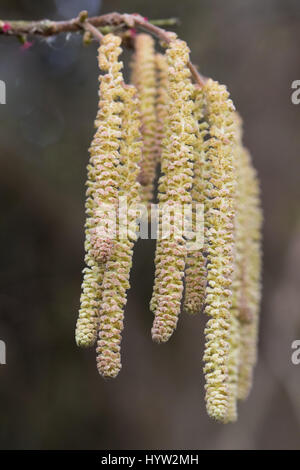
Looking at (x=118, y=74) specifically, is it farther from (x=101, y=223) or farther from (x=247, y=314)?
(x=247, y=314)

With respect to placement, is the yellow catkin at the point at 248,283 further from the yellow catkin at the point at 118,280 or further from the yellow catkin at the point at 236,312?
the yellow catkin at the point at 118,280

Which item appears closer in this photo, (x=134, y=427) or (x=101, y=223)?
(x=101, y=223)

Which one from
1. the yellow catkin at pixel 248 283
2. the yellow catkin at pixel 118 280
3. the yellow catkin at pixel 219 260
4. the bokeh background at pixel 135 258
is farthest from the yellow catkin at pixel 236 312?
the bokeh background at pixel 135 258

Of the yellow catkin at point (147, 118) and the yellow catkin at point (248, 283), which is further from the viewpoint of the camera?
the yellow catkin at point (248, 283)

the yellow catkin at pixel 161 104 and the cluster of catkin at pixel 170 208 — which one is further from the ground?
the yellow catkin at pixel 161 104

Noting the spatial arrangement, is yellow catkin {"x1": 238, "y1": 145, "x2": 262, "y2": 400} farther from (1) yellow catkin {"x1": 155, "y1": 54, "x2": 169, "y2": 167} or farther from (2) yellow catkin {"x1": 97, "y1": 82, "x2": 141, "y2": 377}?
(2) yellow catkin {"x1": 97, "y1": 82, "x2": 141, "y2": 377}

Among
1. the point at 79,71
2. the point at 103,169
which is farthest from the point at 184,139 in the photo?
the point at 79,71
